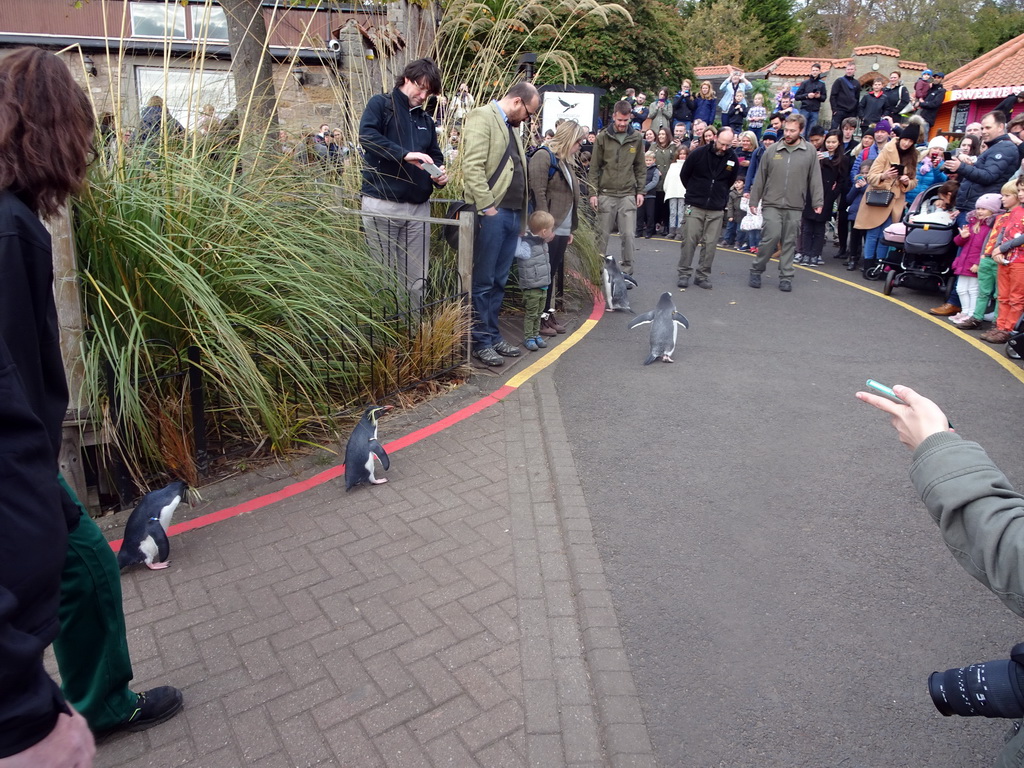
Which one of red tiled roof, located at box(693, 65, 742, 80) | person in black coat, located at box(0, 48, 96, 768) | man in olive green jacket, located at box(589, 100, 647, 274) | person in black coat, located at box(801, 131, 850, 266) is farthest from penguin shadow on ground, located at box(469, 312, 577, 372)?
red tiled roof, located at box(693, 65, 742, 80)

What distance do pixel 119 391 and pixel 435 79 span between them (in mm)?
3419

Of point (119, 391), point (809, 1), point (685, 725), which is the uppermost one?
point (809, 1)

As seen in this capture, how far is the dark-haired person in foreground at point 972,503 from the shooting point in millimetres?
1672

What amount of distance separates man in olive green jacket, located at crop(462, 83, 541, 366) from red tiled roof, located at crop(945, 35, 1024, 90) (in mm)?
21384

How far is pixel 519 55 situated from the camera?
28.5ft

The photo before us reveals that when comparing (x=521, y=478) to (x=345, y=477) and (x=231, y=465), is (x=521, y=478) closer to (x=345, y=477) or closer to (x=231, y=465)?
(x=345, y=477)

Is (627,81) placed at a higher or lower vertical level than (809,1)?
lower

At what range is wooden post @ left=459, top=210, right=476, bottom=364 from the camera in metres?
5.90

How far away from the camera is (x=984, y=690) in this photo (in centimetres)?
212

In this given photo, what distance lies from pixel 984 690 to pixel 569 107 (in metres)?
14.5

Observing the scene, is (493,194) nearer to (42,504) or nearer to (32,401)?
(32,401)

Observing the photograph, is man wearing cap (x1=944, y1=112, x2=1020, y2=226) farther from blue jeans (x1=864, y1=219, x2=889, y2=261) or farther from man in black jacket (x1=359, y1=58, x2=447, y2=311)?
man in black jacket (x1=359, y1=58, x2=447, y2=311)

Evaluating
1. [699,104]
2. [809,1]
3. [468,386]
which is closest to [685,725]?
[468,386]

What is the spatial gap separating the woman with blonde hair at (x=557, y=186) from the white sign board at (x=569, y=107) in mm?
7532
